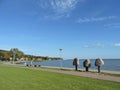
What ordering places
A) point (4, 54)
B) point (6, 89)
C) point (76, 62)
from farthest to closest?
1. point (4, 54)
2. point (76, 62)
3. point (6, 89)

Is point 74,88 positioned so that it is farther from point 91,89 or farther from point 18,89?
point 18,89

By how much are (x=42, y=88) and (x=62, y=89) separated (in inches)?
46.1

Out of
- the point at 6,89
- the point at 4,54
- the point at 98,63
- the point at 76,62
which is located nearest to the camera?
the point at 6,89

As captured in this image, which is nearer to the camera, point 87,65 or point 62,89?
point 62,89

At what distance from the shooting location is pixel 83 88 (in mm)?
12672

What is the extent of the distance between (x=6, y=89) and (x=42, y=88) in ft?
6.35

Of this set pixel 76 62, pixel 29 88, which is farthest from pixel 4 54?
pixel 29 88

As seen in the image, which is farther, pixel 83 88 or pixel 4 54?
pixel 4 54

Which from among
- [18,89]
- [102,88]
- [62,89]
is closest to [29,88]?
[18,89]

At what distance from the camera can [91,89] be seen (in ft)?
40.2

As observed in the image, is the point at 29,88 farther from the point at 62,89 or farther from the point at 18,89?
the point at 62,89

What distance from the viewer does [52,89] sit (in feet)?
40.6

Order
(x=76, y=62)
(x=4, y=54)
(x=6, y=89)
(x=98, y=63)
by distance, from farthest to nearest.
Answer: (x=4, y=54) < (x=76, y=62) < (x=98, y=63) < (x=6, y=89)

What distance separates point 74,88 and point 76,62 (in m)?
18.3
